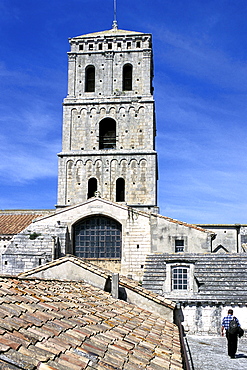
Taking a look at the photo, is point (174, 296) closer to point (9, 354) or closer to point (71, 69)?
point (9, 354)

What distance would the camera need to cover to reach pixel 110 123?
101ft

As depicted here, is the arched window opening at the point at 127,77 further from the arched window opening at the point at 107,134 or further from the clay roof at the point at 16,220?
the clay roof at the point at 16,220

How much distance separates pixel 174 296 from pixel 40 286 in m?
9.90

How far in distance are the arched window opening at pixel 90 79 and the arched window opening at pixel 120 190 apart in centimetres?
717

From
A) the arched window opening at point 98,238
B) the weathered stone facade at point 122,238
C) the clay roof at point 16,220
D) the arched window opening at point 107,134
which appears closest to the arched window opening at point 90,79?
the arched window opening at point 107,134

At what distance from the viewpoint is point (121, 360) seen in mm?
5117

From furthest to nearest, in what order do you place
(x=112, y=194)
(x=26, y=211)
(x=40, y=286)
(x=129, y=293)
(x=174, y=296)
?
1. (x=26, y=211)
2. (x=112, y=194)
3. (x=174, y=296)
4. (x=129, y=293)
5. (x=40, y=286)

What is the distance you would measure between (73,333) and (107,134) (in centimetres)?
2561

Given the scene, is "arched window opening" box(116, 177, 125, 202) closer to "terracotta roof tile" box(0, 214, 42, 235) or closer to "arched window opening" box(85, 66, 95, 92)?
"arched window opening" box(85, 66, 95, 92)

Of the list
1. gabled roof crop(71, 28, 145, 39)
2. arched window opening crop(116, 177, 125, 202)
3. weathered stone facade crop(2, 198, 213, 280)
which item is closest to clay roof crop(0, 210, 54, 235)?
weathered stone facade crop(2, 198, 213, 280)

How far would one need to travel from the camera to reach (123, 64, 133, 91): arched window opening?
3131 centimetres

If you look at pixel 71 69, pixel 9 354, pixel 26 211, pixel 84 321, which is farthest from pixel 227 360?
pixel 26 211

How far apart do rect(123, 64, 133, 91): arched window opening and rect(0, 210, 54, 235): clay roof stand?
1198cm

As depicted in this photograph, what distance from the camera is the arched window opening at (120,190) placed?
2930cm
